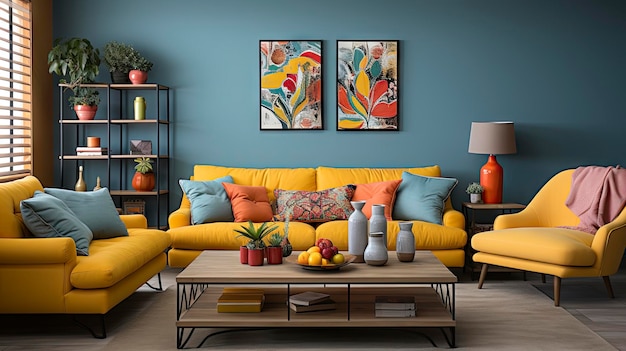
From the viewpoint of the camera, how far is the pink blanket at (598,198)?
17.2 ft

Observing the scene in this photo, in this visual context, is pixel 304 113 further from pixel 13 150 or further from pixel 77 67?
pixel 13 150

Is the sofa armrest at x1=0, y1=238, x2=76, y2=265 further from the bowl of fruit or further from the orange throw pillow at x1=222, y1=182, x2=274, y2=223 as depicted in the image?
the orange throw pillow at x1=222, y1=182, x2=274, y2=223

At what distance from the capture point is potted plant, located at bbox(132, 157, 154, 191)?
245 inches

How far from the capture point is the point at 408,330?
4.14 meters

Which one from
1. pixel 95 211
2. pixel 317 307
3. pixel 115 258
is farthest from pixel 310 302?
pixel 95 211

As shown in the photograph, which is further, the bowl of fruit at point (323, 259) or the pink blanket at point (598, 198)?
the pink blanket at point (598, 198)

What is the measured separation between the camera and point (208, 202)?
5770 mm

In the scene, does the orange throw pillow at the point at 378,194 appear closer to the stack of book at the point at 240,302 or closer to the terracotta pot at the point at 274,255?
the terracotta pot at the point at 274,255

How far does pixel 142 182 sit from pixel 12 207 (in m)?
1.98

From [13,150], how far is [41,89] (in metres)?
0.72

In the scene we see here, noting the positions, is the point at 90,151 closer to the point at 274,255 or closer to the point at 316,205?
the point at 316,205

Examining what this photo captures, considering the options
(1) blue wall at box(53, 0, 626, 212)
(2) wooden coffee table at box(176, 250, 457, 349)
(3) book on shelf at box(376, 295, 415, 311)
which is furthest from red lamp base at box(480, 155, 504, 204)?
(3) book on shelf at box(376, 295, 415, 311)

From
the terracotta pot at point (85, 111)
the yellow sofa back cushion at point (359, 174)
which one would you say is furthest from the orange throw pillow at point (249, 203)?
the terracotta pot at point (85, 111)

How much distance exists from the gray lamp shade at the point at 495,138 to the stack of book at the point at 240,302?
2793 mm
